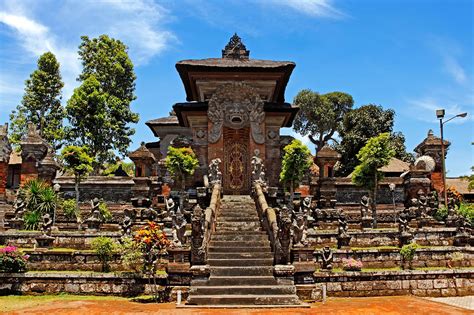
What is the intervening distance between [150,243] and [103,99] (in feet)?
83.6

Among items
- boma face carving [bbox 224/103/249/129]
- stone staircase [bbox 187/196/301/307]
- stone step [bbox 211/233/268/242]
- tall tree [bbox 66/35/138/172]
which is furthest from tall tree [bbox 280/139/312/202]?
tall tree [bbox 66/35/138/172]

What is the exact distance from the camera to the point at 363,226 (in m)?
20.2

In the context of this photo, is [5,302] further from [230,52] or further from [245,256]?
[230,52]

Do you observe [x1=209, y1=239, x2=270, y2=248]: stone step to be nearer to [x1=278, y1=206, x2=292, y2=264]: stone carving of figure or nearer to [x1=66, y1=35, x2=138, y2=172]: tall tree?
[x1=278, y1=206, x2=292, y2=264]: stone carving of figure

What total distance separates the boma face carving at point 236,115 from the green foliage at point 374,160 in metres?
5.80

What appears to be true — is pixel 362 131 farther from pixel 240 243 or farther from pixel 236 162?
pixel 240 243

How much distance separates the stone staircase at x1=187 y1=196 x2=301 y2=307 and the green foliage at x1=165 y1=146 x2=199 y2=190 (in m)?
4.98

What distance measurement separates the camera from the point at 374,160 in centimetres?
2034

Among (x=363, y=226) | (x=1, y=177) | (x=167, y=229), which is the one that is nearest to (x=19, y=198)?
(x=1, y=177)

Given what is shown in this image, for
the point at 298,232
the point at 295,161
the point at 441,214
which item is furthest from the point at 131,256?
the point at 441,214

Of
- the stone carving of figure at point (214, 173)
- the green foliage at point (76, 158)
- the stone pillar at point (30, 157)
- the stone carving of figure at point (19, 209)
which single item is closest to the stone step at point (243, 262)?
the stone carving of figure at point (214, 173)

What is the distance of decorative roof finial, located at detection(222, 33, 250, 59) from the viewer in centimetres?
2614

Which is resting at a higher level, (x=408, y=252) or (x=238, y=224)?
(x=238, y=224)

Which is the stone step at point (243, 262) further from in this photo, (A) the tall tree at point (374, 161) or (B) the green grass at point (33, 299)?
(A) the tall tree at point (374, 161)
